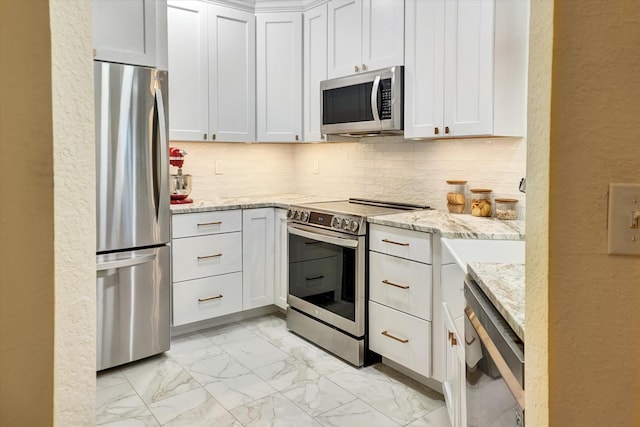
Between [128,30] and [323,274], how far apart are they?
6.21 ft

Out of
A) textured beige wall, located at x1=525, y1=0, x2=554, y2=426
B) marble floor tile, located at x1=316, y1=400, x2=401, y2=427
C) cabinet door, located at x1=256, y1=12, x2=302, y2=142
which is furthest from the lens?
cabinet door, located at x1=256, y1=12, x2=302, y2=142

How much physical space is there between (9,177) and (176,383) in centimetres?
227

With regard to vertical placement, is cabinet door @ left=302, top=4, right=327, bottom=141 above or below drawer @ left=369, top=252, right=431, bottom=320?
→ above

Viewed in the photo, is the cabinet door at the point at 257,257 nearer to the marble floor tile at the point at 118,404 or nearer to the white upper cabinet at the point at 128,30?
the marble floor tile at the point at 118,404

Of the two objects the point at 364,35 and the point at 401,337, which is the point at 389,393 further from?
the point at 364,35

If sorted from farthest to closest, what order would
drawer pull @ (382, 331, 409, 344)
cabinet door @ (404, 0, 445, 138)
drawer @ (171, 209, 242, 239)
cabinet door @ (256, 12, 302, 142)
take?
cabinet door @ (256, 12, 302, 142) → drawer @ (171, 209, 242, 239) → cabinet door @ (404, 0, 445, 138) → drawer pull @ (382, 331, 409, 344)

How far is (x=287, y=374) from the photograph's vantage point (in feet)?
9.09

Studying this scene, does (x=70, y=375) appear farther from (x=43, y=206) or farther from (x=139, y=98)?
(x=139, y=98)

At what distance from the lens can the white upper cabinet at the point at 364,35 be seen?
2.97m

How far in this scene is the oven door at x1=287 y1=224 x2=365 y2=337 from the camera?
2840 mm

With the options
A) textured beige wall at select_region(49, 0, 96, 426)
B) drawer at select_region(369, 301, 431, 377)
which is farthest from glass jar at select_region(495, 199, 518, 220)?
textured beige wall at select_region(49, 0, 96, 426)

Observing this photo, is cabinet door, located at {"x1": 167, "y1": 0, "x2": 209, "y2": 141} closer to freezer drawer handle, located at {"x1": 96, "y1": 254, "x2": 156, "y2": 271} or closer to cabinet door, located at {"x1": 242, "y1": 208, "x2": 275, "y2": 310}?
cabinet door, located at {"x1": 242, "y1": 208, "x2": 275, "y2": 310}

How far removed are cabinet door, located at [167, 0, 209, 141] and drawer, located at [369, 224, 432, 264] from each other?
1.60 meters

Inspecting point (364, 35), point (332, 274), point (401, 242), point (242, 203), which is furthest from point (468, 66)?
point (242, 203)
